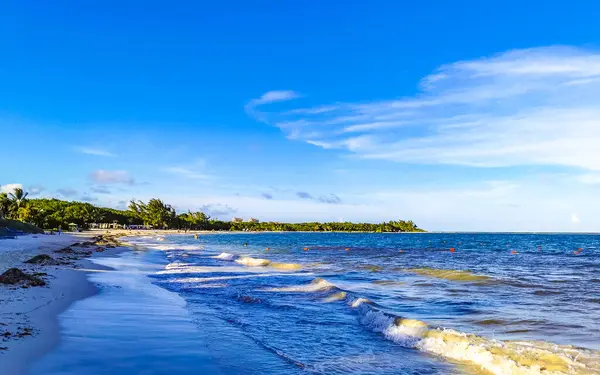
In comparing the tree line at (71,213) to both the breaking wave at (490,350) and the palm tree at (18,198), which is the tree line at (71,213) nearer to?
the palm tree at (18,198)

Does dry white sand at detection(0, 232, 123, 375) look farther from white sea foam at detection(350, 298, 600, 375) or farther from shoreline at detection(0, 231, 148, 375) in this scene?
white sea foam at detection(350, 298, 600, 375)

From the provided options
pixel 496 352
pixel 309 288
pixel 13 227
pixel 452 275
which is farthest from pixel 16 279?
pixel 13 227

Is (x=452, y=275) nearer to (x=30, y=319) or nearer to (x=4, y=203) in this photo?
(x=30, y=319)

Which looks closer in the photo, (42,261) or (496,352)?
(496,352)

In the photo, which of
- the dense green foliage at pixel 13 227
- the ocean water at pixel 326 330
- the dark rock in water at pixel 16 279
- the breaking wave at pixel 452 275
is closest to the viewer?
the ocean water at pixel 326 330

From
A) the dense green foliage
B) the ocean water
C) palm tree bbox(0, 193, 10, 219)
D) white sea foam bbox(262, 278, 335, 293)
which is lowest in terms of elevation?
white sea foam bbox(262, 278, 335, 293)

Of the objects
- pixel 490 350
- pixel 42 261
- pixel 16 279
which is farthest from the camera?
pixel 42 261

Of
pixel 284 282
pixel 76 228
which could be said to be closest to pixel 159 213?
pixel 76 228

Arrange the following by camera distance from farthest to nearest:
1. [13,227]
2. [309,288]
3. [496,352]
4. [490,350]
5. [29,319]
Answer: [13,227], [309,288], [29,319], [490,350], [496,352]

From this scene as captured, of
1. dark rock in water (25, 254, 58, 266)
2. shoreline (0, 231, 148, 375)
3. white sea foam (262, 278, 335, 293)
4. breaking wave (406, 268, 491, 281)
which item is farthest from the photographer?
breaking wave (406, 268, 491, 281)

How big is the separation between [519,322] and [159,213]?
190930mm

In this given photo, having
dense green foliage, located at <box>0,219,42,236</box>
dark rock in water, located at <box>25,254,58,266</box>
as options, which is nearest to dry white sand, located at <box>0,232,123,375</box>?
dark rock in water, located at <box>25,254,58,266</box>

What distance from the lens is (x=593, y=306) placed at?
16016 mm

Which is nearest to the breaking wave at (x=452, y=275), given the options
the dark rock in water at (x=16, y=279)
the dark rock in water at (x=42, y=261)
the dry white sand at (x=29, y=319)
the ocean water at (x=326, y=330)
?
the ocean water at (x=326, y=330)
